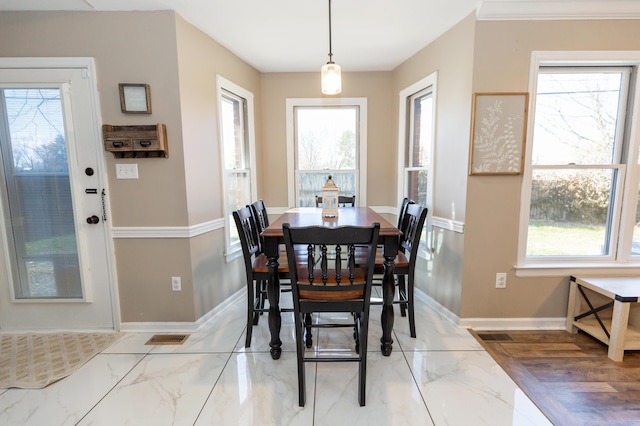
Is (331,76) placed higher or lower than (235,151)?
higher

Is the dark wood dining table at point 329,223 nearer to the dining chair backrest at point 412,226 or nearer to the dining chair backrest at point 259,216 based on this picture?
the dining chair backrest at point 412,226

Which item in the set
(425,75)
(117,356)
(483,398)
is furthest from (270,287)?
(425,75)

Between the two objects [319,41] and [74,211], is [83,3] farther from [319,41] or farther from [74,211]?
[319,41]

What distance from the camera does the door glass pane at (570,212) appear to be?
227 cm

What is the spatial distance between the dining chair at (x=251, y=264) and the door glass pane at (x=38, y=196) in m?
1.39

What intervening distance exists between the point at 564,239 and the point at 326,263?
2.18 meters

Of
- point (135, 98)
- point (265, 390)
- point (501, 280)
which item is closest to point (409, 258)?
point (501, 280)

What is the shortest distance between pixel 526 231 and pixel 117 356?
10.6ft

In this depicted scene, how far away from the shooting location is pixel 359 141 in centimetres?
343

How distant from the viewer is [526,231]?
2248mm

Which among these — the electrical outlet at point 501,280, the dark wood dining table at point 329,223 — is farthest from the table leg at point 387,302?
the electrical outlet at point 501,280

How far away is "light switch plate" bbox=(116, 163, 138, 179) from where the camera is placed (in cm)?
216

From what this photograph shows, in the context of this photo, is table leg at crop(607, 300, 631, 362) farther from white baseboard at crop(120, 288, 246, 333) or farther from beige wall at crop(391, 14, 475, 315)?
white baseboard at crop(120, 288, 246, 333)

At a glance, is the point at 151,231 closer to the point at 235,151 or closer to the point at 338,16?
the point at 235,151
